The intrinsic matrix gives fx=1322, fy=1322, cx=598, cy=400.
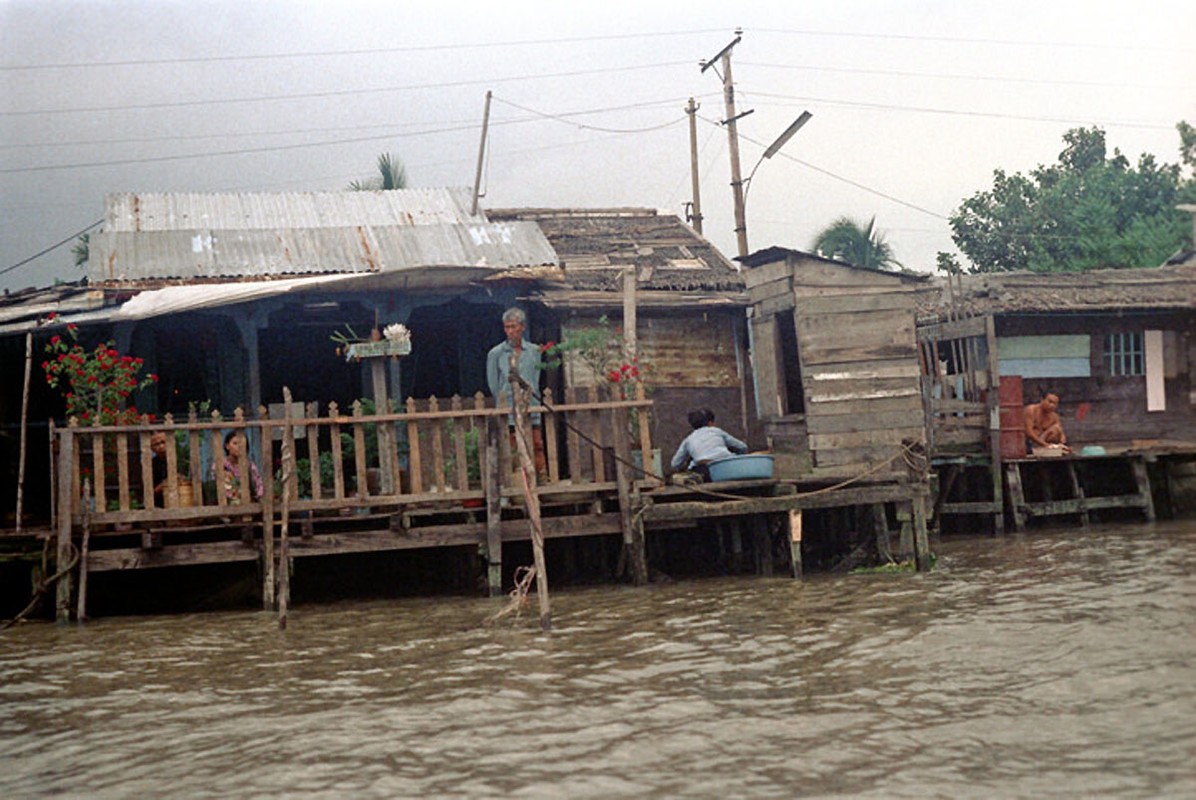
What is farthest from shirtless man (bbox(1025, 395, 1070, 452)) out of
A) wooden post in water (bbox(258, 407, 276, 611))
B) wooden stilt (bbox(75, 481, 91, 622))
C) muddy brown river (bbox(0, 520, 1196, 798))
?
wooden stilt (bbox(75, 481, 91, 622))

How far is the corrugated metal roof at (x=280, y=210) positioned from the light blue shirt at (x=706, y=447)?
521 centimetres

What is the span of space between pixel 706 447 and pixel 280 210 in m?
7.37

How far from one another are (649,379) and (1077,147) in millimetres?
22940

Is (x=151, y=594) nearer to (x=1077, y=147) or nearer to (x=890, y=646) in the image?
(x=890, y=646)

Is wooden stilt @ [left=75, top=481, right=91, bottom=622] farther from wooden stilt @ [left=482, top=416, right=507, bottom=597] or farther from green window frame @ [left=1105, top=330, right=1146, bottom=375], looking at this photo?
green window frame @ [left=1105, top=330, right=1146, bottom=375]

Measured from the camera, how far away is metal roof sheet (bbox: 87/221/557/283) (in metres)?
14.7

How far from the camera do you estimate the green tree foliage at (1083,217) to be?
29.0 m

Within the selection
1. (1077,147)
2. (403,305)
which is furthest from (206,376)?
(1077,147)

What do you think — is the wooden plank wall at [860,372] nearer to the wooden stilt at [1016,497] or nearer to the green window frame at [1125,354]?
the wooden stilt at [1016,497]

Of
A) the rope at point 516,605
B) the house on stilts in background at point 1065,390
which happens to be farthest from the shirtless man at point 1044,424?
the rope at point 516,605

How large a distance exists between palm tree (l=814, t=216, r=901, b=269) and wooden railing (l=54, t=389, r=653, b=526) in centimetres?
2039

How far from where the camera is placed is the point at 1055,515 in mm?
18500

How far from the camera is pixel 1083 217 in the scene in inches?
1209

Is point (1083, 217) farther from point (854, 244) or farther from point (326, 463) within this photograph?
point (326, 463)
